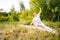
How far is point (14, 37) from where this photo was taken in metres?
7.36

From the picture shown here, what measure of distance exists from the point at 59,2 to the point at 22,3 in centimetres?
709

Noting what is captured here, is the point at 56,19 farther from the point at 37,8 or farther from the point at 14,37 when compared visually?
the point at 14,37

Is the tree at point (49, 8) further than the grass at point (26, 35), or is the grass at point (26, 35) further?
the tree at point (49, 8)

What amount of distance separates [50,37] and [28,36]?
A: 33.6 inches

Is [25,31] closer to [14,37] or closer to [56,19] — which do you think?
[14,37]

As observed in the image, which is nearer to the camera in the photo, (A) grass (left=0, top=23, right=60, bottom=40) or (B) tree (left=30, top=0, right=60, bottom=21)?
(A) grass (left=0, top=23, right=60, bottom=40)

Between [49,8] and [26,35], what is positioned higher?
[49,8]

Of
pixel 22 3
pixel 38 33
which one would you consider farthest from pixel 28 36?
A: pixel 22 3

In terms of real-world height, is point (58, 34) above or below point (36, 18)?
below

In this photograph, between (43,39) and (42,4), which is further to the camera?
(42,4)

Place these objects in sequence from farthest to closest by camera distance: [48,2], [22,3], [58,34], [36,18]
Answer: [22,3] < [48,2] < [36,18] < [58,34]

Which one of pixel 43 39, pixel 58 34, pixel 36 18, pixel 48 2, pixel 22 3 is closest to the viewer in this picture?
pixel 43 39

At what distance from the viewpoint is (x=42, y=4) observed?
18781 mm

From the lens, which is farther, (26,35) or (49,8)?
(49,8)
